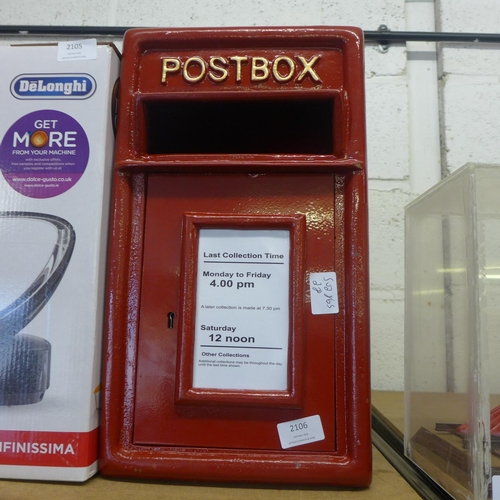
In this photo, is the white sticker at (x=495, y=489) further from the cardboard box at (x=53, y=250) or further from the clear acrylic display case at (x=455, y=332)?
the cardboard box at (x=53, y=250)

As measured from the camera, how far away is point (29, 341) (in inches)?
23.9

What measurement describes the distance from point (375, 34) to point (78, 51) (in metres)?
0.81

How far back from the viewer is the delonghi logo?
25.8 inches

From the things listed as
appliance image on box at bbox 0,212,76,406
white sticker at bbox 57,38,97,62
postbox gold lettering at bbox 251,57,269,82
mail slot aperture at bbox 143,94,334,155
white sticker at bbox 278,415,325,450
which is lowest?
white sticker at bbox 278,415,325,450

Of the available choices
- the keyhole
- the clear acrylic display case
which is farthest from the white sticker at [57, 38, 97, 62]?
the clear acrylic display case

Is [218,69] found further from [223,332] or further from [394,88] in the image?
[394,88]

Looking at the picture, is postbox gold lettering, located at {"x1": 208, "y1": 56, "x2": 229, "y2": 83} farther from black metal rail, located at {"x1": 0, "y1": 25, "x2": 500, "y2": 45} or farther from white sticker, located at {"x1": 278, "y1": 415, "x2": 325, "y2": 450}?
black metal rail, located at {"x1": 0, "y1": 25, "x2": 500, "y2": 45}

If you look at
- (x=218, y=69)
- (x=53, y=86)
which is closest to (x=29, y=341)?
(x=53, y=86)

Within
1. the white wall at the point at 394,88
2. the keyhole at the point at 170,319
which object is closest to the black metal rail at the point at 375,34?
the white wall at the point at 394,88

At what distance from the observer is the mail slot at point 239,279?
60 cm

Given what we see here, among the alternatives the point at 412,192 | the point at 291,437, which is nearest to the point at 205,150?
the point at 291,437

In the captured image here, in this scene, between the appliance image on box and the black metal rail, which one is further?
the black metal rail

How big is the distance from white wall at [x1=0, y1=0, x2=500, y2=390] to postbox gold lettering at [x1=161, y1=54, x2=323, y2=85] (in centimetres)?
56

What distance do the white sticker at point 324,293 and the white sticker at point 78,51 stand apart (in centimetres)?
45
